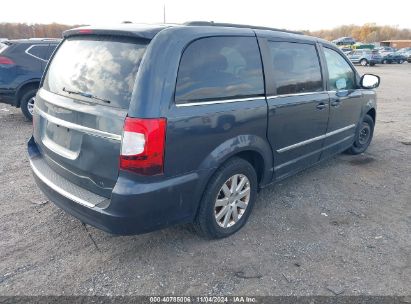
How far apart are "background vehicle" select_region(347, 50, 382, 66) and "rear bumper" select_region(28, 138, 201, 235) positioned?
3635 centimetres

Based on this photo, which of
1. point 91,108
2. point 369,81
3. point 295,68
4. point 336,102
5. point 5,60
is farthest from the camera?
point 5,60

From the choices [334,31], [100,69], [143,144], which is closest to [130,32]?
[100,69]

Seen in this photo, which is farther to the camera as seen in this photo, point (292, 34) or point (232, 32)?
point (292, 34)

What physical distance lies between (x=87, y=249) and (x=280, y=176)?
2115 millimetres

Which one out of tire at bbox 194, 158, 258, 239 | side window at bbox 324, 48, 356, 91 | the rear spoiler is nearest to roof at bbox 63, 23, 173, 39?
the rear spoiler

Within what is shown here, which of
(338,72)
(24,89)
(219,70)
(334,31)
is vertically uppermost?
(334,31)

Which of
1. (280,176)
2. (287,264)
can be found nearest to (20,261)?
(287,264)

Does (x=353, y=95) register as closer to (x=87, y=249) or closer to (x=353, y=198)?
(x=353, y=198)

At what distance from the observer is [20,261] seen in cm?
281

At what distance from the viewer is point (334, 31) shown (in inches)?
4055

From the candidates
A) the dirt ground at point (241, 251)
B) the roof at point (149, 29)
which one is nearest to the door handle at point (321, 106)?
the roof at point (149, 29)

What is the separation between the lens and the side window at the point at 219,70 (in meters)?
2.58

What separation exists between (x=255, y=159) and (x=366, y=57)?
3547 centimetres

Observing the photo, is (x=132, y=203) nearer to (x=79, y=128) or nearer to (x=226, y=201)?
(x=79, y=128)
